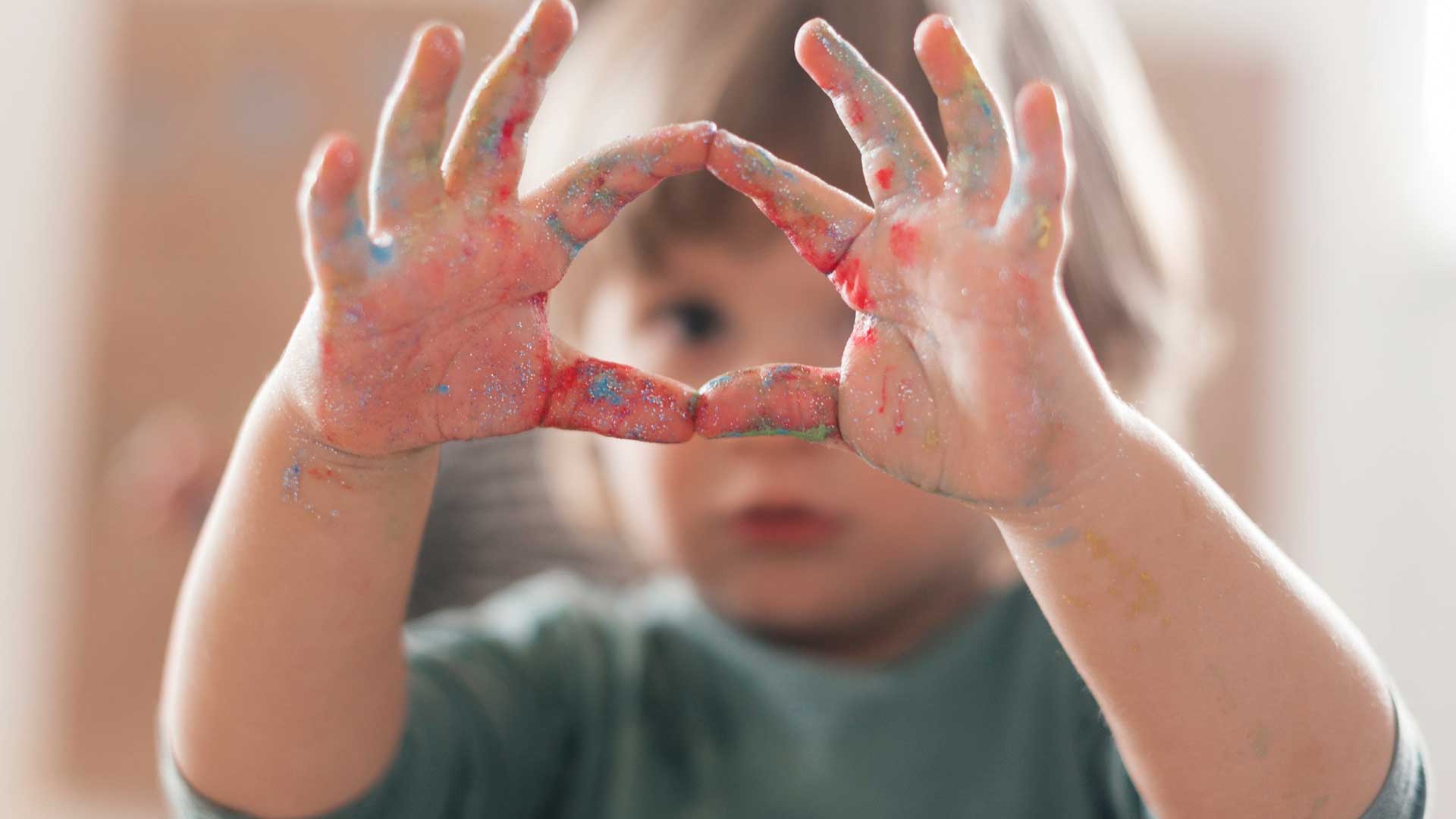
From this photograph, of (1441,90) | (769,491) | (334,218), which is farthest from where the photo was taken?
(1441,90)

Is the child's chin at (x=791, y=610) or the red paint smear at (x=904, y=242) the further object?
the child's chin at (x=791, y=610)

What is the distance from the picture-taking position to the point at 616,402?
392 mm

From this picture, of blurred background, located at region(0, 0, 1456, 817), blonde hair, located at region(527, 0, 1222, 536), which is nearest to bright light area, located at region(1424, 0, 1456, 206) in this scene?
blurred background, located at region(0, 0, 1456, 817)

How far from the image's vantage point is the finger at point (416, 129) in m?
0.36

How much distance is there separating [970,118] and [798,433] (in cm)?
11

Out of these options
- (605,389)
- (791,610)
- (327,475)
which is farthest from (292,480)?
(791,610)

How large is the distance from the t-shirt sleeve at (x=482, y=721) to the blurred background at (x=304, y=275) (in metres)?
0.74

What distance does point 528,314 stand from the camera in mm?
394

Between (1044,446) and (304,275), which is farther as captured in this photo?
(304,275)

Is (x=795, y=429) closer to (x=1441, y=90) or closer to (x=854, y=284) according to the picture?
(x=854, y=284)

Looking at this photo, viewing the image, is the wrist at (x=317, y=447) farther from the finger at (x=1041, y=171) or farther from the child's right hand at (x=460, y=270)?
the finger at (x=1041, y=171)

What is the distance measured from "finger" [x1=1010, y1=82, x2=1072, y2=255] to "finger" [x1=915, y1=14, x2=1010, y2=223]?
0.5 inches

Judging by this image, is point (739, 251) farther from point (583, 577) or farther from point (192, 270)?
point (192, 270)

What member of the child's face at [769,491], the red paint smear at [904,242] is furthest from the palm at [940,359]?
the child's face at [769,491]
